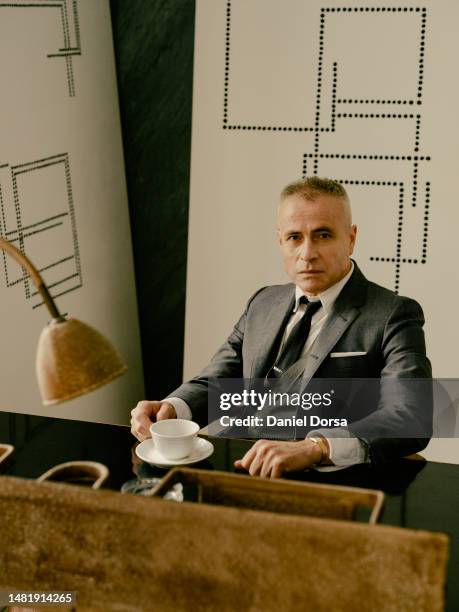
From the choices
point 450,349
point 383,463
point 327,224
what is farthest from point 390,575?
point 450,349

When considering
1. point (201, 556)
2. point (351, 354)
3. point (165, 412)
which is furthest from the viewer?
point (351, 354)

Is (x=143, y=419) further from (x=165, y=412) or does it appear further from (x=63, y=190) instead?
(x=63, y=190)

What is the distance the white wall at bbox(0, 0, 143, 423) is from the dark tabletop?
1.02m

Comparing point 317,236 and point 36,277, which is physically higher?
point 36,277

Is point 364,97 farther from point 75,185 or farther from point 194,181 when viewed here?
point 75,185

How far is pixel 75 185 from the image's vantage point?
3305 mm

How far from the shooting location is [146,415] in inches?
76.7

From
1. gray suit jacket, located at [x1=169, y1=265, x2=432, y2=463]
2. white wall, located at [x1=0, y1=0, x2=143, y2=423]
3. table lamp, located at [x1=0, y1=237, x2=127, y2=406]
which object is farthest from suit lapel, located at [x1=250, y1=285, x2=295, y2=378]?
table lamp, located at [x1=0, y1=237, x2=127, y2=406]

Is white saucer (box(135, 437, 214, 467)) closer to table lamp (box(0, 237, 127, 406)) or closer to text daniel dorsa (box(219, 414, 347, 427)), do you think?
text daniel dorsa (box(219, 414, 347, 427))

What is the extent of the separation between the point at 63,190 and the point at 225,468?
72.6 inches

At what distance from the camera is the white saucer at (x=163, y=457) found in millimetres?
1684

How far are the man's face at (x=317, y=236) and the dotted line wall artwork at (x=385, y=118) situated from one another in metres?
0.90

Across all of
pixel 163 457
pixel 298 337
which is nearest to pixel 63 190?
pixel 298 337

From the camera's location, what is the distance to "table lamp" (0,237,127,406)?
1108 millimetres
